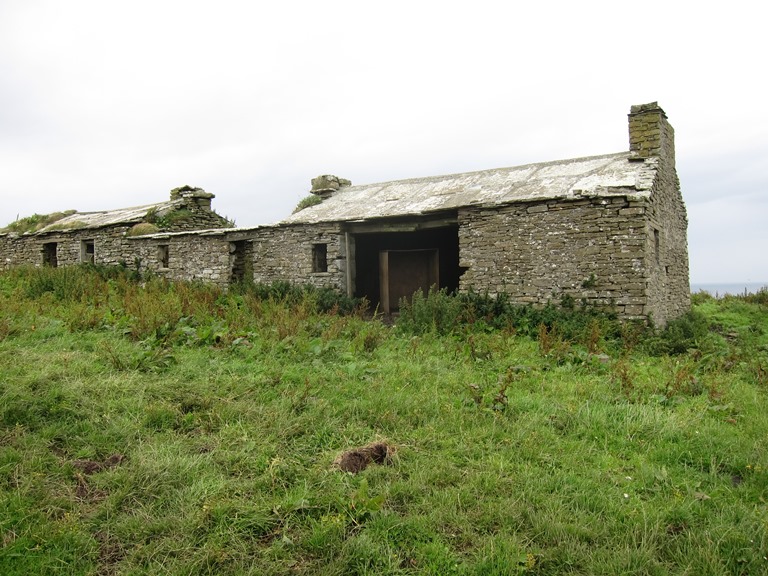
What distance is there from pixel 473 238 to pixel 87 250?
13.8 meters

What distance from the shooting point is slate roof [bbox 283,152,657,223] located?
11406 mm

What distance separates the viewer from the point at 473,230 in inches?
481

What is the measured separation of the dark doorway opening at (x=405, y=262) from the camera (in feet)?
48.0

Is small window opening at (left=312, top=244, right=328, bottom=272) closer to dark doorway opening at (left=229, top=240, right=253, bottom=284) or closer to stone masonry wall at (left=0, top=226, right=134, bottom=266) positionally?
dark doorway opening at (left=229, top=240, right=253, bottom=284)

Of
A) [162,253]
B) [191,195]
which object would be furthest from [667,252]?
[191,195]

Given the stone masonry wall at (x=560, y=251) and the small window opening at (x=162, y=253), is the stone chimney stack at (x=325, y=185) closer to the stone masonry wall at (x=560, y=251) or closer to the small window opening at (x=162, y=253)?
the small window opening at (x=162, y=253)

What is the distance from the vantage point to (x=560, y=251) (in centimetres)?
1121

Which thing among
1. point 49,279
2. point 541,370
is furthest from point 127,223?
point 541,370

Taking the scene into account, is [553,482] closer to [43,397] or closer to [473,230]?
[43,397]

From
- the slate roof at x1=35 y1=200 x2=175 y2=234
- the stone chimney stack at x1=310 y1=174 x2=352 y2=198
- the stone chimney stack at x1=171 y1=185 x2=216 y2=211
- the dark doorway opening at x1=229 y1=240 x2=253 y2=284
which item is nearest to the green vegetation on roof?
the slate roof at x1=35 y1=200 x2=175 y2=234

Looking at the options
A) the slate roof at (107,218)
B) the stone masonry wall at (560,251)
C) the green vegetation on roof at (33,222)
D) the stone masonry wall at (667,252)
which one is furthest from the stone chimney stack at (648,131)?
the green vegetation on roof at (33,222)

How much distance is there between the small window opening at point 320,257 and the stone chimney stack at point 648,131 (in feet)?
25.6

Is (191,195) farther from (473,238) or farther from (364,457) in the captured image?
(364,457)

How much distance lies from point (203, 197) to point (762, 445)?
59.1ft
